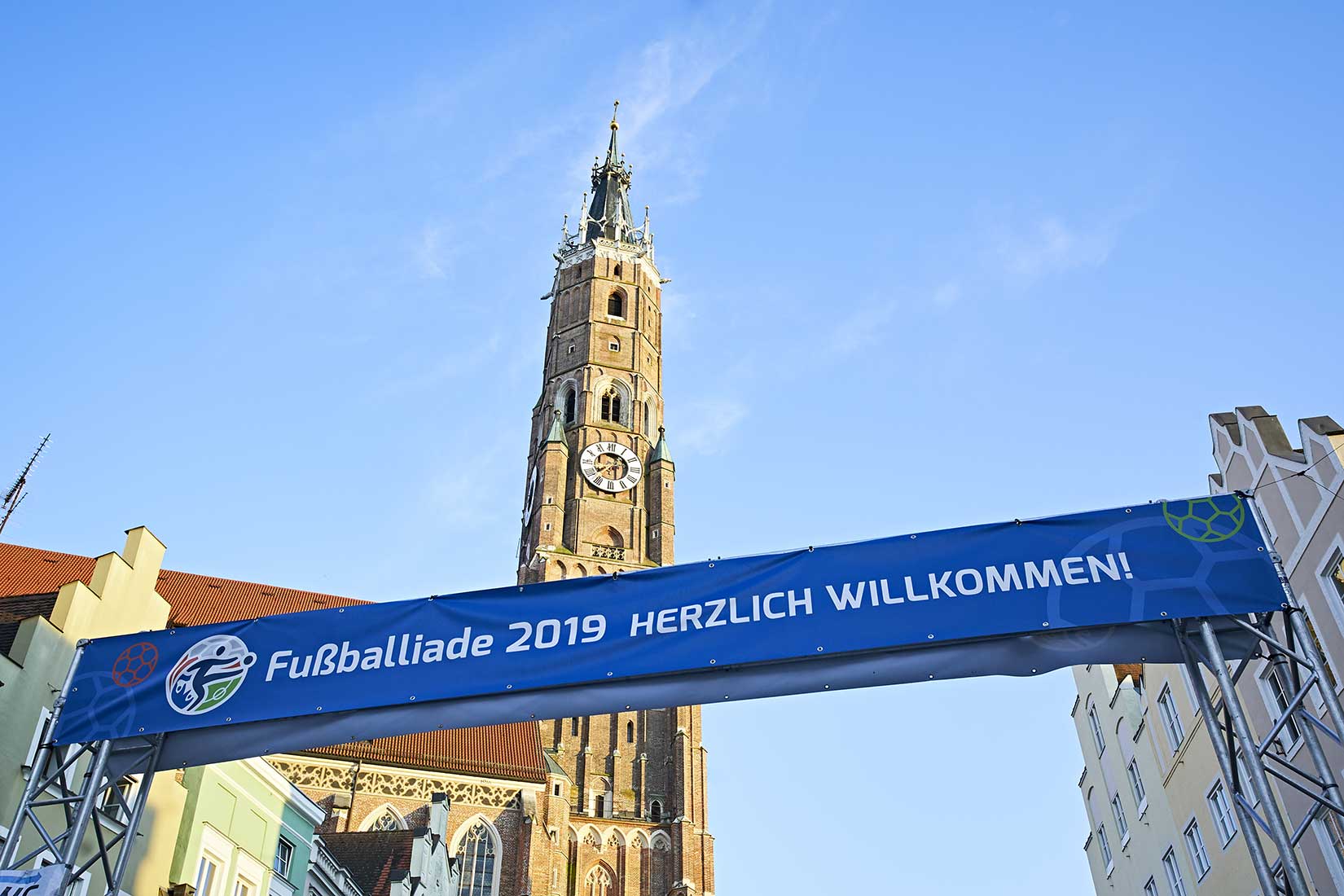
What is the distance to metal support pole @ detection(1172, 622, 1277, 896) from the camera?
920 cm

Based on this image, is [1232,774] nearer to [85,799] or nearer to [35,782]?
[85,799]

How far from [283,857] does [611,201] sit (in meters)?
59.1

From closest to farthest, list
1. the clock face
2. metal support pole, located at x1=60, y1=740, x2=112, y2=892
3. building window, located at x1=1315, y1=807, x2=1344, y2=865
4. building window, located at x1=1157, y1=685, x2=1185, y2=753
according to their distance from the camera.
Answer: metal support pole, located at x1=60, y1=740, x2=112, y2=892 → building window, located at x1=1315, y1=807, x2=1344, y2=865 → building window, located at x1=1157, y1=685, x2=1185, y2=753 → the clock face

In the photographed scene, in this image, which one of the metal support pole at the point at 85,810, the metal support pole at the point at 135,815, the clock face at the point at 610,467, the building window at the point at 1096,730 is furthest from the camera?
the clock face at the point at 610,467

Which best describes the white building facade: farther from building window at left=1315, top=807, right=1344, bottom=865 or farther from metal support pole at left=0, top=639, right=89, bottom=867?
metal support pole at left=0, top=639, right=89, bottom=867

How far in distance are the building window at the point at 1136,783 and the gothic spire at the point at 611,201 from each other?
5001 cm

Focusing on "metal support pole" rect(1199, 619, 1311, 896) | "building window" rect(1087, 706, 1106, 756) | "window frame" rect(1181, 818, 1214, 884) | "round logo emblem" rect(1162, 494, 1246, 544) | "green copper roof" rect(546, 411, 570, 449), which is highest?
"green copper roof" rect(546, 411, 570, 449)

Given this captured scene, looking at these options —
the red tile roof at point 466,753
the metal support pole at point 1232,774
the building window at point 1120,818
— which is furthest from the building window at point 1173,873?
the red tile roof at point 466,753

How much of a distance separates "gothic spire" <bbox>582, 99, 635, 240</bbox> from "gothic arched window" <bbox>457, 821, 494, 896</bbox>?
39.5 m

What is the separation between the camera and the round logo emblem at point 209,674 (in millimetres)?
11898

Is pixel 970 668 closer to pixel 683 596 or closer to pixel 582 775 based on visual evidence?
pixel 683 596

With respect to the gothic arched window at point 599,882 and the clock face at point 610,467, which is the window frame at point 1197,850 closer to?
the gothic arched window at point 599,882

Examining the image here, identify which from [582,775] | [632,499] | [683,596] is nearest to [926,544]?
[683,596]

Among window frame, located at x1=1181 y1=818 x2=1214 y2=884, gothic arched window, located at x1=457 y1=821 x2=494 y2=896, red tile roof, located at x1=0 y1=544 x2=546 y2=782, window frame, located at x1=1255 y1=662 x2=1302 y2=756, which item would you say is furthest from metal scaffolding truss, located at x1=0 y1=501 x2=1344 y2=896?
gothic arched window, located at x1=457 y1=821 x2=494 y2=896
